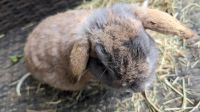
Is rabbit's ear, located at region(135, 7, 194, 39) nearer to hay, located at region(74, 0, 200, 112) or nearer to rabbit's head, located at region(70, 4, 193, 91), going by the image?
rabbit's head, located at region(70, 4, 193, 91)

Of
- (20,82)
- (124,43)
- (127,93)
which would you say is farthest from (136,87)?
(20,82)

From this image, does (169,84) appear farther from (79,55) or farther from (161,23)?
(79,55)

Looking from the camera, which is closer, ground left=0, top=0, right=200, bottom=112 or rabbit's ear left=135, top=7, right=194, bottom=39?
rabbit's ear left=135, top=7, right=194, bottom=39

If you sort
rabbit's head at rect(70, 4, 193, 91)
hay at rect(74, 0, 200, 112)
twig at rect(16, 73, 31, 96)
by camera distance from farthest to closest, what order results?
1. twig at rect(16, 73, 31, 96)
2. hay at rect(74, 0, 200, 112)
3. rabbit's head at rect(70, 4, 193, 91)

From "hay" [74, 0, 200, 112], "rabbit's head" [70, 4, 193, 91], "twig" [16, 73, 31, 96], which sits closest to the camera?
"rabbit's head" [70, 4, 193, 91]

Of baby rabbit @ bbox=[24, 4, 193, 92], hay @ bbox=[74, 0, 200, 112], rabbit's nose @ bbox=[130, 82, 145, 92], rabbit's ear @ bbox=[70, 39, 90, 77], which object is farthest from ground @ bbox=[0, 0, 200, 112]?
rabbit's ear @ bbox=[70, 39, 90, 77]

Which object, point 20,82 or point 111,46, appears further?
point 20,82

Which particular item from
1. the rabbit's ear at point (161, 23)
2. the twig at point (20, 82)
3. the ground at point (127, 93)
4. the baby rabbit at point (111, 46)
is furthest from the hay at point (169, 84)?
the twig at point (20, 82)

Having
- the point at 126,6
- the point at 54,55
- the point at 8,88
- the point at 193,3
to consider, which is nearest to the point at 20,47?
the point at 8,88
